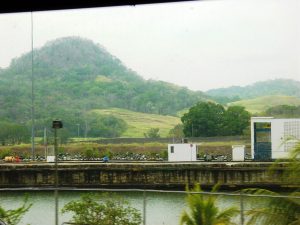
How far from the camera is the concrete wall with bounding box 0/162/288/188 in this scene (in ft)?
74.9

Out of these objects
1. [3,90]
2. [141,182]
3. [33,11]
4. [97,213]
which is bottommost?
[141,182]

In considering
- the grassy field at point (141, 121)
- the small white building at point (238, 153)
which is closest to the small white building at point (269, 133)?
the small white building at point (238, 153)

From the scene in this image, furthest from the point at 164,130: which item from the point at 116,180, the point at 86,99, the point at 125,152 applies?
the point at 116,180

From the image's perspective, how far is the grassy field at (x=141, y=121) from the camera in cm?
7366

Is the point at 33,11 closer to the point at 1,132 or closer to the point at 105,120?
the point at 1,132

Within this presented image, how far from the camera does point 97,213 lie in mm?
5555

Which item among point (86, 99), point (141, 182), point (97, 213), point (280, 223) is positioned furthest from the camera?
point (86, 99)

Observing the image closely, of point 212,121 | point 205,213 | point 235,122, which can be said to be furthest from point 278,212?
point 235,122

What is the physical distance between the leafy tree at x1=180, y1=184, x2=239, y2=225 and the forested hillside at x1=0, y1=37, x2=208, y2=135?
6085 cm

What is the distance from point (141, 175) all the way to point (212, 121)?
89.5 feet

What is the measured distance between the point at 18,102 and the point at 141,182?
51.2 meters

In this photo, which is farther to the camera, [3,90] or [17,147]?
[3,90]

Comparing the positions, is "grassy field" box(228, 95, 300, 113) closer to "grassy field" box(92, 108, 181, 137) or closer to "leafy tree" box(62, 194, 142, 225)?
"grassy field" box(92, 108, 181, 137)

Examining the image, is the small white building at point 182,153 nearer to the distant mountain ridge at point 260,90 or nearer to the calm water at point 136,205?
the calm water at point 136,205
